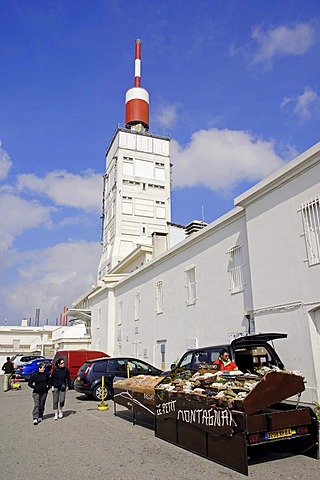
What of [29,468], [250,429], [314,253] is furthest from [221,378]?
[314,253]

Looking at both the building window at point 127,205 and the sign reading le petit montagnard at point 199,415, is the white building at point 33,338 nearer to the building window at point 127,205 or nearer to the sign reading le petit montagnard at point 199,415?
the building window at point 127,205

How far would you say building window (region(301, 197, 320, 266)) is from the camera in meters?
10.4

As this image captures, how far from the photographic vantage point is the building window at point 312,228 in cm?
1039

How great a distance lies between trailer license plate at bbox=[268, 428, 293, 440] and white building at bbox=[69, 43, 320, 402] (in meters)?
4.04

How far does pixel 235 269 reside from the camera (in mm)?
14227

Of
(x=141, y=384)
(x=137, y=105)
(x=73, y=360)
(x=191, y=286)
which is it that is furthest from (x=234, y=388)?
(x=137, y=105)

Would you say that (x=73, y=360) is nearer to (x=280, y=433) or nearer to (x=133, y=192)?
(x=280, y=433)

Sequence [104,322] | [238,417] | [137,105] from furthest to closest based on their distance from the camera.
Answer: [137,105]
[104,322]
[238,417]

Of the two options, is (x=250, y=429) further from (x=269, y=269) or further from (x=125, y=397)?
(x=269, y=269)

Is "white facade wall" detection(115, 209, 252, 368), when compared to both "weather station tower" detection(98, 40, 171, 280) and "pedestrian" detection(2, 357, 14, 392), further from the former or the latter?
"weather station tower" detection(98, 40, 171, 280)

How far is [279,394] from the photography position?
6.11 metres

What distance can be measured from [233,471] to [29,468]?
3081 mm

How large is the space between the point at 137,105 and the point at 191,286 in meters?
56.0

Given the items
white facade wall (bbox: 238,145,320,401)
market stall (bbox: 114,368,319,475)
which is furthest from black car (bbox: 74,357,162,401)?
market stall (bbox: 114,368,319,475)
